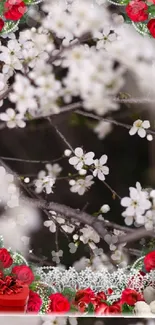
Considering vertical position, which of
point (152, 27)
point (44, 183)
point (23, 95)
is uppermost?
point (152, 27)

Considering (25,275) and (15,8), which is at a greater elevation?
(15,8)

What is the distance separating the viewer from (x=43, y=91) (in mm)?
1302

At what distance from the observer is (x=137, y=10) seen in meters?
1.29

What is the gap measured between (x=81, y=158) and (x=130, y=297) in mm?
427

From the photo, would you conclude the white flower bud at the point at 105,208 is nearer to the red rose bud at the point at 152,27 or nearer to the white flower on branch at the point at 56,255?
the white flower on branch at the point at 56,255

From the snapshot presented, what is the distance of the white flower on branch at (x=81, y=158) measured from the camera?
1.31 m

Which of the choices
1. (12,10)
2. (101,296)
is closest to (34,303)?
(101,296)

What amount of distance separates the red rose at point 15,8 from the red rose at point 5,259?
687 millimetres

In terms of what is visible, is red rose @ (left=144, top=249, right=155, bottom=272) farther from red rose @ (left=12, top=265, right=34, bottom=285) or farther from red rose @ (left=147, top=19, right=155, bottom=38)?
red rose @ (left=147, top=19, right=155, bottom=38)

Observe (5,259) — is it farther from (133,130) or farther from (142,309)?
(133,130)

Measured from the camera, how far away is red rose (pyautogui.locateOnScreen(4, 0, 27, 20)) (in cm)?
129

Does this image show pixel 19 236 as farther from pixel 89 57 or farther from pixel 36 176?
pixel 89 57

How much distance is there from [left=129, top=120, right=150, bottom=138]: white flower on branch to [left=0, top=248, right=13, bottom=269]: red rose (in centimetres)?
51

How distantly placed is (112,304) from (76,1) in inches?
35.0
